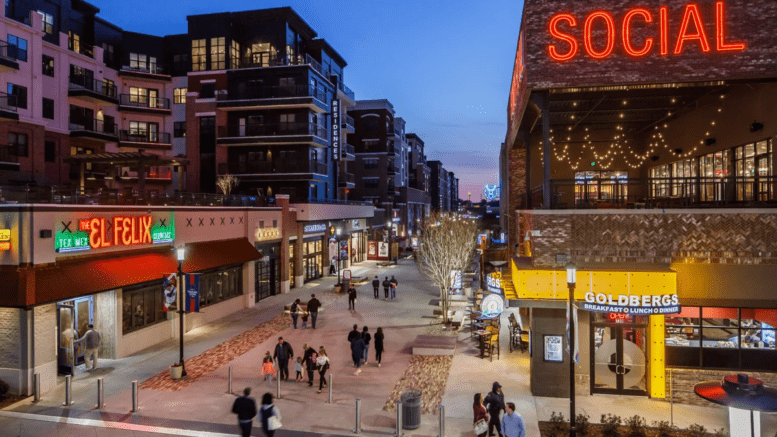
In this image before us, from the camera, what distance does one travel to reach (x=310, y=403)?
50.6 feet

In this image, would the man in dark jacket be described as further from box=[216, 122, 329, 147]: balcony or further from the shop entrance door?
box=[216, 122, 329, 147]: balcony

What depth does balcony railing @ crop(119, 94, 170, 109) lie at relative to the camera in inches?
1859

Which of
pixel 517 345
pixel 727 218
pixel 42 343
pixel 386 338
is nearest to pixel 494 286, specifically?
pixel 517 345

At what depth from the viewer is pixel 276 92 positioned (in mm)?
44625

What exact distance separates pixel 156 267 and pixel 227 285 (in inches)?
319

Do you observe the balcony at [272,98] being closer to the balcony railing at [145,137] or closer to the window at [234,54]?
the window at [234,54]

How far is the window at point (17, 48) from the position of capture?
1270 inches

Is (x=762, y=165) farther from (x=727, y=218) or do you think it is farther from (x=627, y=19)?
(x=627, y=19)

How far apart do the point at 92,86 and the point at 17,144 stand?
1086cm

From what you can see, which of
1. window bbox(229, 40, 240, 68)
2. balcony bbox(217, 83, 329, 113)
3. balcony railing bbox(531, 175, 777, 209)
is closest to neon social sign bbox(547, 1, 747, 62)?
balcony railing bbox(531, 175, 777, 209)

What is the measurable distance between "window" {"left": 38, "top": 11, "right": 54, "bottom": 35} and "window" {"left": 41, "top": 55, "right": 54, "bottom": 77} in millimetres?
2287

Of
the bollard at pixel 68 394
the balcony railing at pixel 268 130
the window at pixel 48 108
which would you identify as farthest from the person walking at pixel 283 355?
the window at pixel 48 108

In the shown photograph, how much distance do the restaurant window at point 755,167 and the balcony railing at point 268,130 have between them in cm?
3285

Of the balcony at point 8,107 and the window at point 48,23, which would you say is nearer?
the balcony at point 8,107
